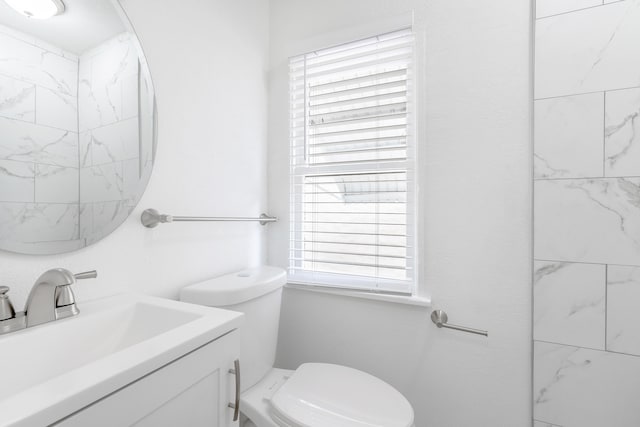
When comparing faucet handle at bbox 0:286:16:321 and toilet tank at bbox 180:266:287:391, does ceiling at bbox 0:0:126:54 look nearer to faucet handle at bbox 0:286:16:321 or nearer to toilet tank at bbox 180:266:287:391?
faucet handle at bbox 0:286:16:321

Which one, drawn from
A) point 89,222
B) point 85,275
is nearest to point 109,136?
point 89,222

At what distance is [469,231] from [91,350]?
4.11 ft

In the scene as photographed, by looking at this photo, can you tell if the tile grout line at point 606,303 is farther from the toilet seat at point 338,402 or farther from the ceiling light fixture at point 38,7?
the ceiling light fixture at point 38,7

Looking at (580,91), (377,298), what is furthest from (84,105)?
(580,91)

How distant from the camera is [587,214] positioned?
40.1 inches

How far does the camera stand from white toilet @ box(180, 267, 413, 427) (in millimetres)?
921

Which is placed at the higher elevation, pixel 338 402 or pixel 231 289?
pixel 231 289

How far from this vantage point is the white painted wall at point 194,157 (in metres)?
0.94

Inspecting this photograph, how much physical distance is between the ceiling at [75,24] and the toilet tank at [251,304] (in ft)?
2.60

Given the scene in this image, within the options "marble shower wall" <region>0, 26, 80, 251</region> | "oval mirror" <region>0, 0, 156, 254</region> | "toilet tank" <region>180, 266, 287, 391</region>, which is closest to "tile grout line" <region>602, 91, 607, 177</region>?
"toilet tank" <region>180, 266, 287, 391</region>

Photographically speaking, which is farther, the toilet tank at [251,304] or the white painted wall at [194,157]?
the toilet tank at [251,304]

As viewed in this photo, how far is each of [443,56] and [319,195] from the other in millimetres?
778

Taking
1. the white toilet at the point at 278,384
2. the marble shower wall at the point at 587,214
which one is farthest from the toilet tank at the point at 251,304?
the marble shower wall at the point at 587,214

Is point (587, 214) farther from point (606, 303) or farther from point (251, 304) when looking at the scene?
point (251, 304)
